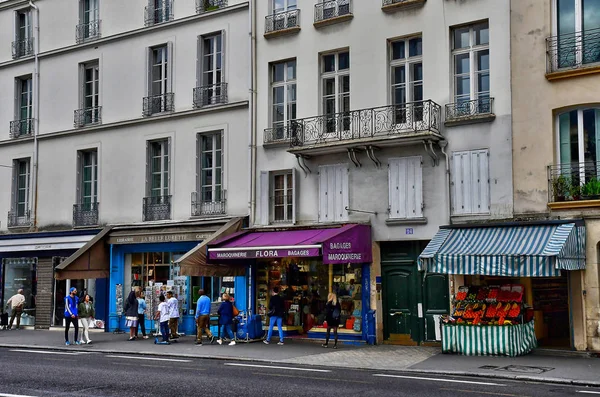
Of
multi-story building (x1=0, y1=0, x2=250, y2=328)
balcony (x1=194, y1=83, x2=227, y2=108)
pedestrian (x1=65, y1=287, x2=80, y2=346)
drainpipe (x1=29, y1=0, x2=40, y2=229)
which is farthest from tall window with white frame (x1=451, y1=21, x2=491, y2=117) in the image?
drainpipe (x1=29, y1=0, x2=40, y2=229)

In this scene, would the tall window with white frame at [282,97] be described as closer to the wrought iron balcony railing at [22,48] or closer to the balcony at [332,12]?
the balcony at [332,12]

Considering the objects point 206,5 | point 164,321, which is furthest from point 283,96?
point 164,321

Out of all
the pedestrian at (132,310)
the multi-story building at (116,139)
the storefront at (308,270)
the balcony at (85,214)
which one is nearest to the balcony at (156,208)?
the multi-story building at (116,139)

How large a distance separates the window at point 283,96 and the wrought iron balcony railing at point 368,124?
1.42 ft

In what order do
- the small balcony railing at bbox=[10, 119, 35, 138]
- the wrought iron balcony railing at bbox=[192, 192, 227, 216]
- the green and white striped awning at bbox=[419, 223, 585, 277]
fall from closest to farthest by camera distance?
the green and white striped awning at bbox=[419, 223, 585, 277]
the wrought iron balcony railing at bbox=[192, 192, 227, 216]
the small balcony railing at bbox=[10, 119, 35, 138]

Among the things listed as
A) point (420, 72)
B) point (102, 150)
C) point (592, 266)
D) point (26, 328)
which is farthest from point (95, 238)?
Answer: point (592, 266)

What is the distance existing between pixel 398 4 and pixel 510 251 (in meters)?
7.54

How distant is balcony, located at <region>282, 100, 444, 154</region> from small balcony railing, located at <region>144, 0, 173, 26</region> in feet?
21.1

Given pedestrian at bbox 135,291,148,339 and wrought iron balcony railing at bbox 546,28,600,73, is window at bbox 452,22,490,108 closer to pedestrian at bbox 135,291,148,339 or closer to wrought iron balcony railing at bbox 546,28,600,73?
wrought iron balcony railing at bbox 546,28,600,73

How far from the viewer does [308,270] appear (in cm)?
2242

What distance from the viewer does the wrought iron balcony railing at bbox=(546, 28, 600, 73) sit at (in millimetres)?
17969

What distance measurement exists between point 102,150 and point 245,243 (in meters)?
7.82

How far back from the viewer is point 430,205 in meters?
20.0

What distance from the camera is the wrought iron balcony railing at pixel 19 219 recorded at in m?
28.5
